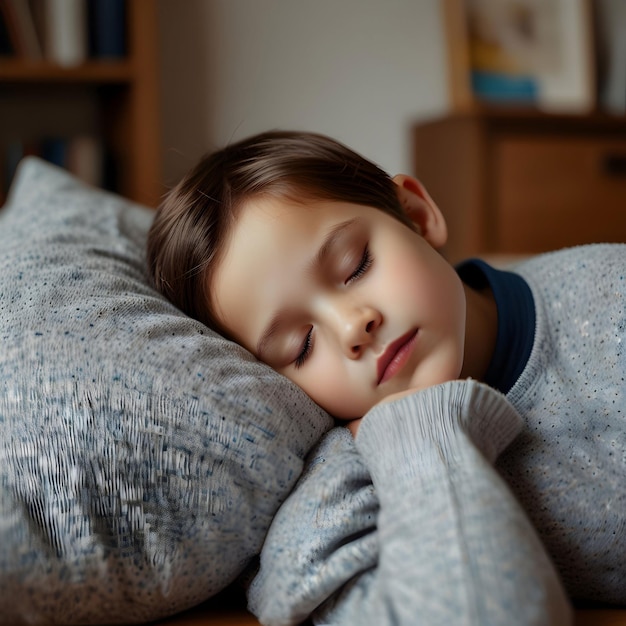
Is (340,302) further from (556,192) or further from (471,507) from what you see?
(556,192)

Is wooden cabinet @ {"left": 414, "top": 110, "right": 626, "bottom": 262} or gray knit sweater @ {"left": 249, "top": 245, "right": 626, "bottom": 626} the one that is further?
wooden cabinet @ {"left": 414, "top": 110, "right": 626, "bottom": 262}

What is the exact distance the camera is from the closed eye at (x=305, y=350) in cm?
86

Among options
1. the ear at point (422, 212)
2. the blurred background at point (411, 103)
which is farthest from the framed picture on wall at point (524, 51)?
the ear at point (422, 212)

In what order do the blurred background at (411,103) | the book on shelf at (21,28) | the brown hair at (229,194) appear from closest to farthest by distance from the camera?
the brown hair at (229,194) < the book on shelf at (21,28) < the blurred background at (411,103)

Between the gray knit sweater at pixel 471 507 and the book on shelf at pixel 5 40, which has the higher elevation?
the book on shelf at pixel 5 40

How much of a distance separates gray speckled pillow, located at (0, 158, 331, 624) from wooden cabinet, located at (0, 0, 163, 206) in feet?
4.89

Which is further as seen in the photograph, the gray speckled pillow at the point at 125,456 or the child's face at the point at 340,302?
the child's face at the point at 340,302

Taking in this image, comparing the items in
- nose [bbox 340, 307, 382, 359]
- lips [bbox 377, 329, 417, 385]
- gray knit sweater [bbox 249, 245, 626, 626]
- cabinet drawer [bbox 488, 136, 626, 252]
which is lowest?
cabinet drawer [bbox 488, 136, 626, 252]

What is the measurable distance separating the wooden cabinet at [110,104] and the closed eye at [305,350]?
138cm

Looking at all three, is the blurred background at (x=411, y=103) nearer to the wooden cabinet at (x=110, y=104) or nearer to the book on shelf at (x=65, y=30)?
the wooden cabinet at (x=110, y=104)

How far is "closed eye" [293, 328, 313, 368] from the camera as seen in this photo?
858mm

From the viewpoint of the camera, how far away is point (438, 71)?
2.88m

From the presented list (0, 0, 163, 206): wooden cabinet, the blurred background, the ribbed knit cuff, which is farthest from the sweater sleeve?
the blurred background

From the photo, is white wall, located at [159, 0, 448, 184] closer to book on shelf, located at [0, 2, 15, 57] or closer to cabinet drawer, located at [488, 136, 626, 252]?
cabinet drawer, located at [488, 136, 626, 252]
